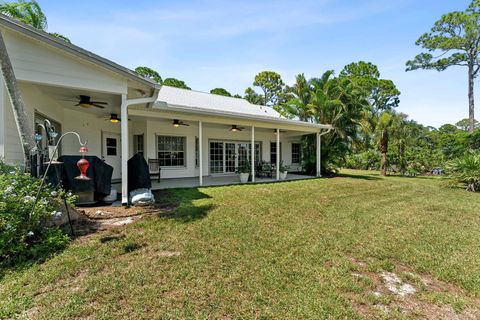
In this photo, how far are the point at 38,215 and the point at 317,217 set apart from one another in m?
4.91

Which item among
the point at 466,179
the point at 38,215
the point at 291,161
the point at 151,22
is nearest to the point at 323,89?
the point at 291,161

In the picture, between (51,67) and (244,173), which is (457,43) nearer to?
(244,173)

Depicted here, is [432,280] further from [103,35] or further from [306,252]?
[103,35]

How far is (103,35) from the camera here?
27.6 ft

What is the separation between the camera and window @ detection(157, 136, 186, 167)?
415 inches

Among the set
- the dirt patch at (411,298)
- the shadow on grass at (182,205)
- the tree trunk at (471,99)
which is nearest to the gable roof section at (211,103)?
the shadow on grass at (182,205)

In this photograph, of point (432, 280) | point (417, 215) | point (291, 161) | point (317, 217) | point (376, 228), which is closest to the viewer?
point (432, 280)

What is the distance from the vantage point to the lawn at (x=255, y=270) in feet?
6.81

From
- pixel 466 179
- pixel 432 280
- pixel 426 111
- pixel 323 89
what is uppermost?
pixel 426 111

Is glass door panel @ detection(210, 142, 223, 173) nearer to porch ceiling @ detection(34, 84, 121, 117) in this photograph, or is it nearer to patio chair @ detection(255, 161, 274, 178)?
patio chair @ detection(255, 161, 274, 178)

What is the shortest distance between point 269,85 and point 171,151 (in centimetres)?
2615

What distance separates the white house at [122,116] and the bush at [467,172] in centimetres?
564

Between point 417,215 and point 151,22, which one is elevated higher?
point 151,22

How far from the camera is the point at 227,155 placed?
41.8 feet
